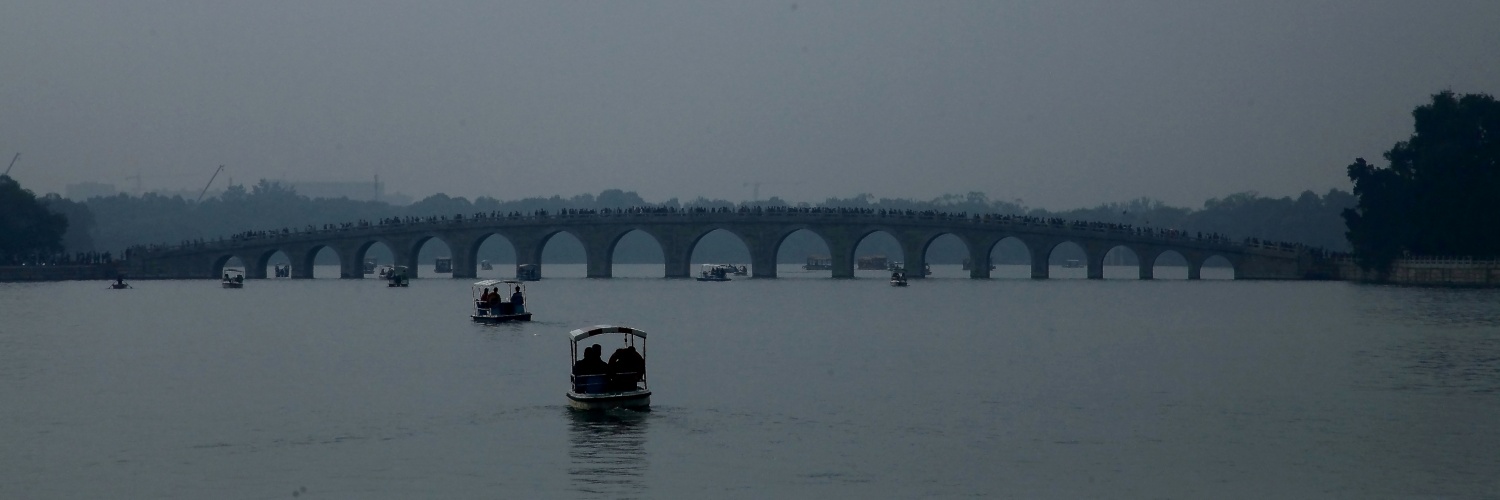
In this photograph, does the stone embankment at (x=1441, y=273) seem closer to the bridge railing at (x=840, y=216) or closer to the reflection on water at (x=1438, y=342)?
the bridge railing at (x=840, y=216)

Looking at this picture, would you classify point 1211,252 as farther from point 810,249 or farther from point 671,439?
point 810,249

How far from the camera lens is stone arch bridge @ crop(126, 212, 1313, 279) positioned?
292 feet

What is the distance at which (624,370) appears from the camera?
1010 inches

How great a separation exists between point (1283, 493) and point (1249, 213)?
143138 mm

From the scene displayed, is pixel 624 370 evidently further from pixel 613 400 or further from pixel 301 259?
pixel 301 259

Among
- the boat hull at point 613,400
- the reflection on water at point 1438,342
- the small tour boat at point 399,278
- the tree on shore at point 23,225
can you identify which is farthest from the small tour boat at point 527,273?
the boat hull at point 613,400

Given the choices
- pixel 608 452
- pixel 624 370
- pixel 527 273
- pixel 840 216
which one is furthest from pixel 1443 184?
pixel 608 452

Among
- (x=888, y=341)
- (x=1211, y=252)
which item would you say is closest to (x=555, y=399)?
(x=888, y=341)

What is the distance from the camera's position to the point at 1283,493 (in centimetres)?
1962

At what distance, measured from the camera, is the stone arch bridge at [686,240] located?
8906cm

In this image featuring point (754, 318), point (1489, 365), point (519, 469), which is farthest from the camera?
point (754, 318)

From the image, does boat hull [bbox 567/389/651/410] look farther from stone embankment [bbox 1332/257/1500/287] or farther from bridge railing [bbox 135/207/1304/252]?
bridge railing [bbox 135/207/1304/252]

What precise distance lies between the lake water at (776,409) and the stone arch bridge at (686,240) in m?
35.5

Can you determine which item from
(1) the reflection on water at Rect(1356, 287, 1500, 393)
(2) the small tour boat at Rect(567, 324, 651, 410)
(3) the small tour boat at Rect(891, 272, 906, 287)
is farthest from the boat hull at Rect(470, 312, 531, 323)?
(3) the small tour boat at Rect(891, 272, 906, 287)
